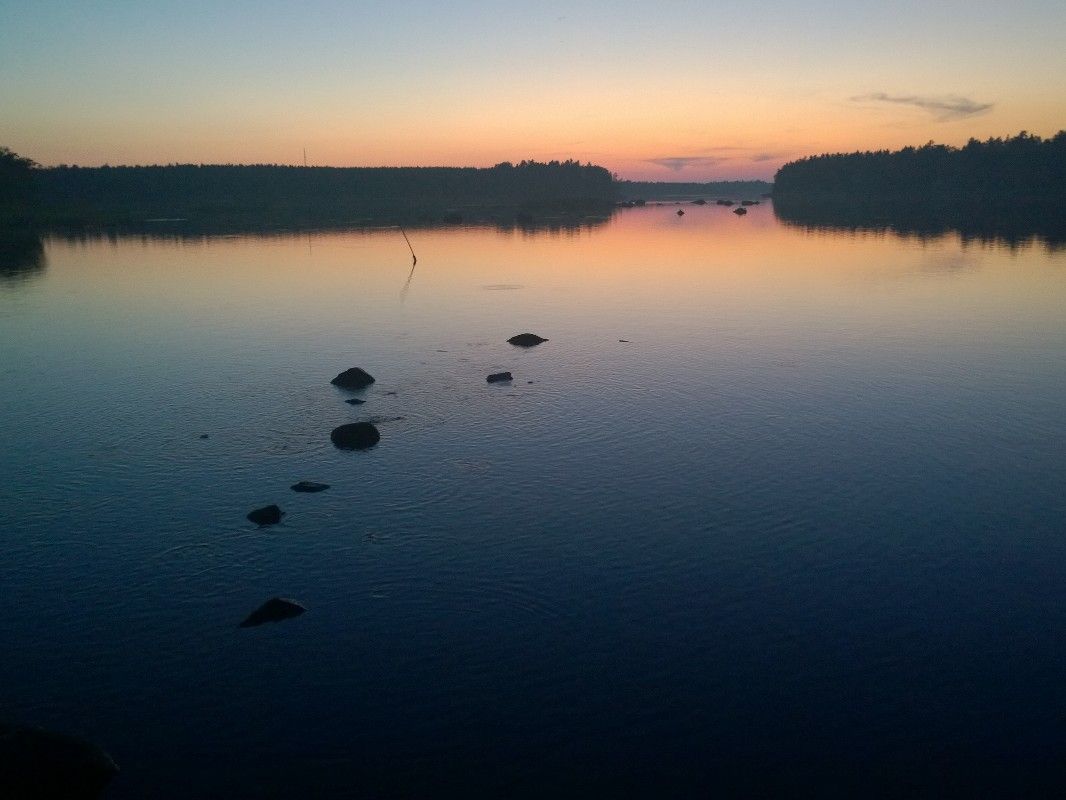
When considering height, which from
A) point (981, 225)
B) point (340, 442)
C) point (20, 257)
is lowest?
point (340, 442)

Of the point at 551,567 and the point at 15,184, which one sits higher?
the point at 15,184

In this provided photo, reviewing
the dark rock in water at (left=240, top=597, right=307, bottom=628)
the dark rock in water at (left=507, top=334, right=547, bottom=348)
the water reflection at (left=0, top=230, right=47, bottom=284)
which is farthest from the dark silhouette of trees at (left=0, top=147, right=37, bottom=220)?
the dark rock in water at (left=240, top=597, right=307, bottom=628)

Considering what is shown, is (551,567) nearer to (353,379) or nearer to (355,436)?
(355,436)

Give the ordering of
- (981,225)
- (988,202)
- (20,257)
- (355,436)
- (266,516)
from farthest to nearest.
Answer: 1. (988,202)
2. (981,225)
3. (20,257)
4. (355,436)
5. (266,516)

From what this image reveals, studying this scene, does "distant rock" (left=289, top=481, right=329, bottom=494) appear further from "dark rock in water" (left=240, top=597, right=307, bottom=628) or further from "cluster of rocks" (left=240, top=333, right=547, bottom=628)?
"dark rock in water" (left=240, top=597, right=307, bottom=628)

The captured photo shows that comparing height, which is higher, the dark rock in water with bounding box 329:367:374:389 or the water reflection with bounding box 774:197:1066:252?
the water reflection with bounding box 774:197:1066:252

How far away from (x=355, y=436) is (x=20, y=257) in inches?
3163

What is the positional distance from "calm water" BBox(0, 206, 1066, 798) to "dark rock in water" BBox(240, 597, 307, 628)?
12.7 inches

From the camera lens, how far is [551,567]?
16.0 meters

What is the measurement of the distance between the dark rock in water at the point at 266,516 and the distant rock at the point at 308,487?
5.19 ft

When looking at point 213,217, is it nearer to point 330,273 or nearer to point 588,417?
point 330,273

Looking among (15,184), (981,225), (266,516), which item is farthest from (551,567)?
(15,184)

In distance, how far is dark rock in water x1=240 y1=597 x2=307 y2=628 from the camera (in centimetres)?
1412

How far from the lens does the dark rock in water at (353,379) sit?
30.4 metres
